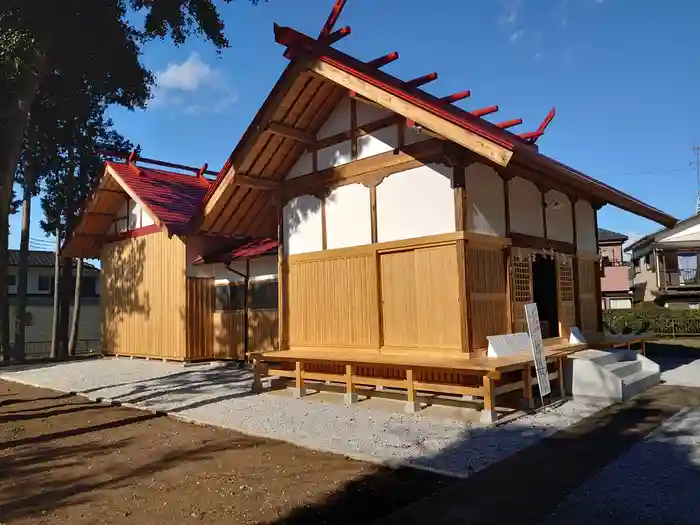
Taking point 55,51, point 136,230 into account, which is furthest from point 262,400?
point 136,230

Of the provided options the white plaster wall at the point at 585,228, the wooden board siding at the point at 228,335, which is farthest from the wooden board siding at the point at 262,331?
the white plaster wall at the point at 585,228

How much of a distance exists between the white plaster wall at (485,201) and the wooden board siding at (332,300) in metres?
1.85

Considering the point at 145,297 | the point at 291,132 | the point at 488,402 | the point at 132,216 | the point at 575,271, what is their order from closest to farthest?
the point at 488,402 < the point at 291,132 < the point at 575,271 < the point at 145,297 < the point at 132,216

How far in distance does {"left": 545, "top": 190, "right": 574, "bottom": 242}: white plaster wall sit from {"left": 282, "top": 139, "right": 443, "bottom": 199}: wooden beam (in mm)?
3080

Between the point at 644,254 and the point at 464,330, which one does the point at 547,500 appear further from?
the point at 644,254

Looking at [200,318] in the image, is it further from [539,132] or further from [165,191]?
[539,132]

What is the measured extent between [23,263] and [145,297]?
6.66 m

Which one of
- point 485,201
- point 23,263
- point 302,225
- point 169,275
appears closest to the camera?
point 485,201

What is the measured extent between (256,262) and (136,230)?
4724mm

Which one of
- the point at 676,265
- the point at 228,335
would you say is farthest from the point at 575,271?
the point at 676,265

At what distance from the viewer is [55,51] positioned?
31.9ft

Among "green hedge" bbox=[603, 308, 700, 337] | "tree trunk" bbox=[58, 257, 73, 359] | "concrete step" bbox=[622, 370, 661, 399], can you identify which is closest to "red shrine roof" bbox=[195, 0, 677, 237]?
"concrete step" bbox=[622, 370, 661, 399]

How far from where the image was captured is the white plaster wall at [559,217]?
10.3 metres

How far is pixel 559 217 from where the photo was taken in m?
10.6
